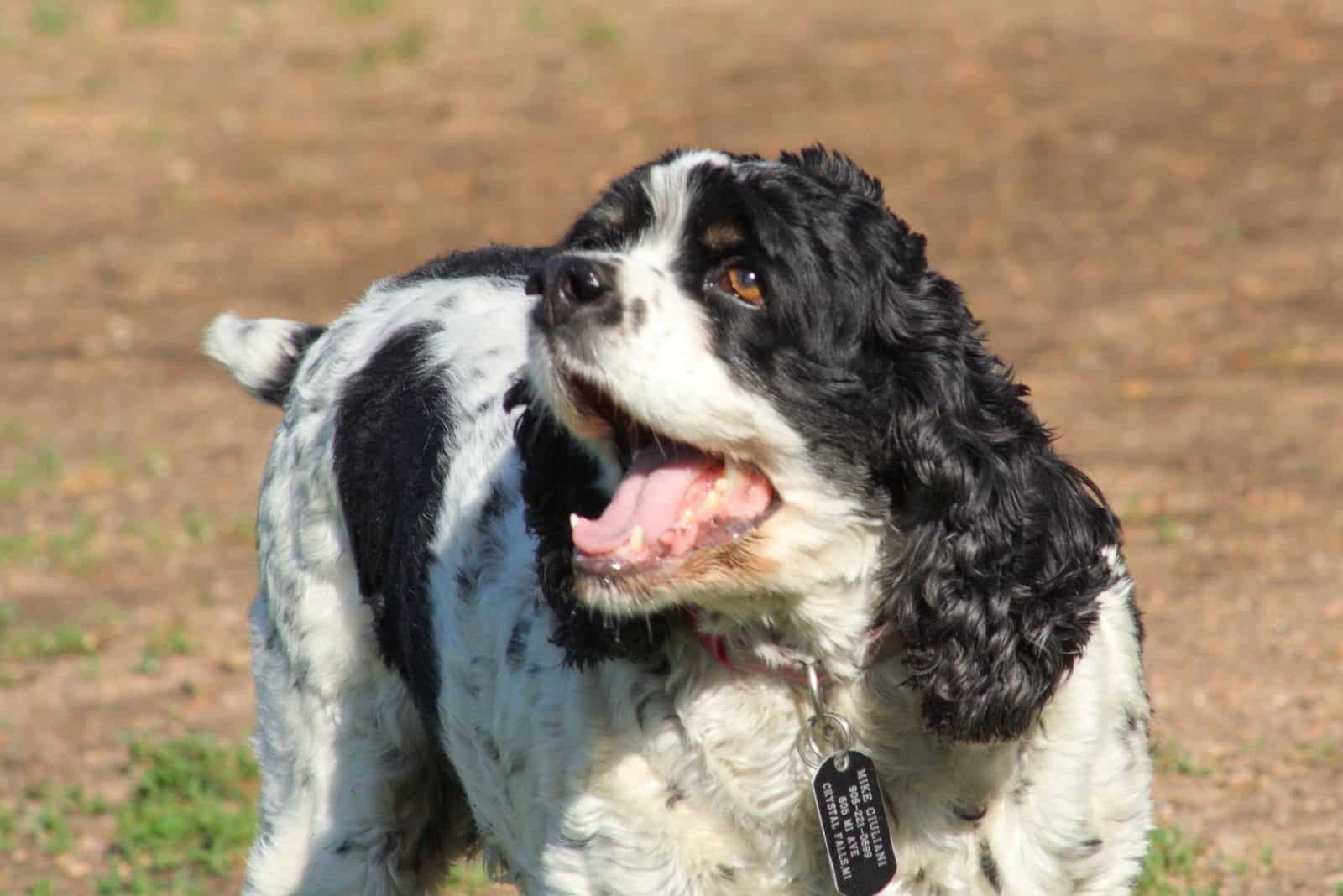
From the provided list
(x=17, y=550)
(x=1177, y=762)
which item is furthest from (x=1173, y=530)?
(x=17, y=550)

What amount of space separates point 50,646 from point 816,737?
5059mm

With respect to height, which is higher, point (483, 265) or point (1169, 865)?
point (483, 265)

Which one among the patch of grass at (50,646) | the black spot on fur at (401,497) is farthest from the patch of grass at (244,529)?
the black spot on fur at (401,497)

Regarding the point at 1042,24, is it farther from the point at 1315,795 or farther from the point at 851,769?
the point at 851,769

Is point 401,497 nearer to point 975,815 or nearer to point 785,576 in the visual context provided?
point 785,576

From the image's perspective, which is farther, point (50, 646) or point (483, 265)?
point (50, 646)

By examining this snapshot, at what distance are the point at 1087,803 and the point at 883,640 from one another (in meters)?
0.49

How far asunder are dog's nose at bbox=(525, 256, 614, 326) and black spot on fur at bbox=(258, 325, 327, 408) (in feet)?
6.36

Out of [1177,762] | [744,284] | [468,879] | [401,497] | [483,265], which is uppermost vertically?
[744,284]

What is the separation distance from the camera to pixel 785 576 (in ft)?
12.0

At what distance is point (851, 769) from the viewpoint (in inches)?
147

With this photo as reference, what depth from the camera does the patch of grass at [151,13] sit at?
790 inches

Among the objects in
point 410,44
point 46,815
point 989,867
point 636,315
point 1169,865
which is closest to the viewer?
point 636,315

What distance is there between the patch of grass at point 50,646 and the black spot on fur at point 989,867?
5.12m
